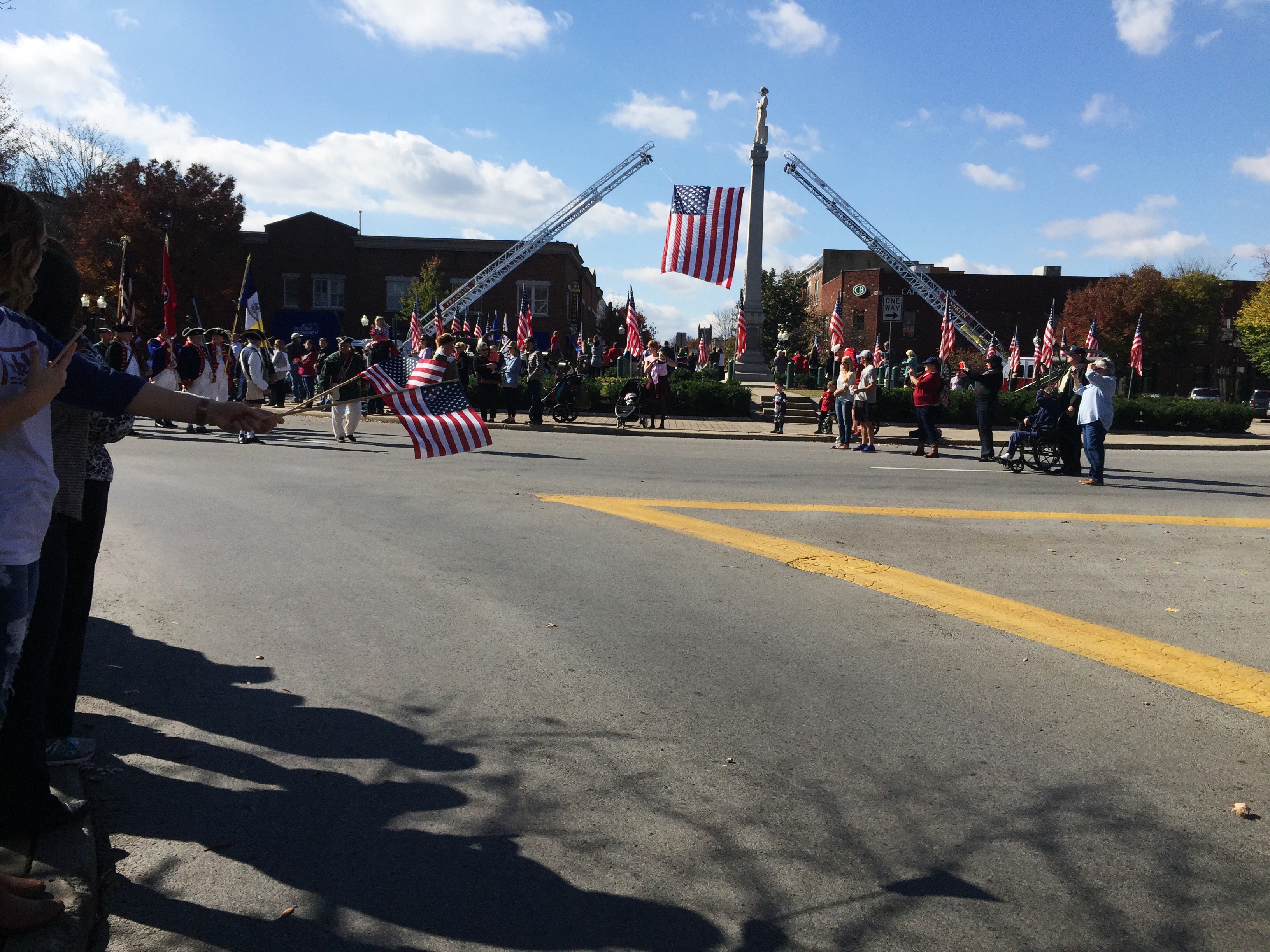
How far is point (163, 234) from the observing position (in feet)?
164

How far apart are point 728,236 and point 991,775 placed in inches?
952

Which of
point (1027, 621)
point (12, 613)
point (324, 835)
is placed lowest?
point (324, 835)

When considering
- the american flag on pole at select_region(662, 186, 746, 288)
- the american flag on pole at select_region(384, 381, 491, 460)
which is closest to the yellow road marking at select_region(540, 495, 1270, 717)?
the american flag on pole at select_region(384, 381, 491, 460)

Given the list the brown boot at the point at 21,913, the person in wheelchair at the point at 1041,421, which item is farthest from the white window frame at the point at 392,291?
the brown boot at the point at 21,913

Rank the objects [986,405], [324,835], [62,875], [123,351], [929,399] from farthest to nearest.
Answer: [929,399] < [986,405] < [123,351] < [324,835] < [62,875]

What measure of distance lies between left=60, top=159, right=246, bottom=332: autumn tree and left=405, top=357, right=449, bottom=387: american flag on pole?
48625 millimetres

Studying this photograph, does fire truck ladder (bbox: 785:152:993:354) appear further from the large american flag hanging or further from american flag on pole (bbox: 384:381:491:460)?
american flag on pole (bbox: 384:381:491:460)

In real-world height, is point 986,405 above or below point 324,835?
above

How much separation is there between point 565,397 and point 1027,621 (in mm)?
17483

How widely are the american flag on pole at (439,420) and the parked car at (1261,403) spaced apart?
54361 mm

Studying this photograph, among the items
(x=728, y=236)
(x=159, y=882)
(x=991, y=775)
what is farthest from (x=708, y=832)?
(x=728, y=236)

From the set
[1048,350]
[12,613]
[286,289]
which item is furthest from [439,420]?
[286,289]

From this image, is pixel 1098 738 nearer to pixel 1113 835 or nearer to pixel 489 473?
pixel 1113 835

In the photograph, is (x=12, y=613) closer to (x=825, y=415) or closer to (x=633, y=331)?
(x=825, y=415)
